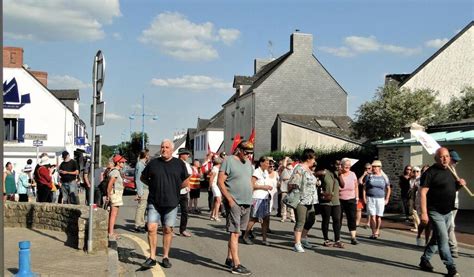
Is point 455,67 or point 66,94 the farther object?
point 66,94

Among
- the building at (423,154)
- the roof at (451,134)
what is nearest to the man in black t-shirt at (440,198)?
the roof at (451,134)

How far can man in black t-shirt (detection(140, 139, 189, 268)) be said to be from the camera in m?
7.91

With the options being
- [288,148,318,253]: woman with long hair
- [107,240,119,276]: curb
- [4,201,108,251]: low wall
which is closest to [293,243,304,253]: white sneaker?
[288,148,318,253]: woman with long hair

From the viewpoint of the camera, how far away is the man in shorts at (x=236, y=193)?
774 cm

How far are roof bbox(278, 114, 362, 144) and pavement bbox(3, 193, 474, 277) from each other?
26.9 meters

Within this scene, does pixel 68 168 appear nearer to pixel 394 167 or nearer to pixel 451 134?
pixel 394 167

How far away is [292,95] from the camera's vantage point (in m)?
44.4

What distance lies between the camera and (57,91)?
5300 cm

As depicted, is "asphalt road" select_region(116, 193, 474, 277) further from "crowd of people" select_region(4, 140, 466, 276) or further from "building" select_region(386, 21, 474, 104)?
"building" select_region(386, 21, 474, 104)

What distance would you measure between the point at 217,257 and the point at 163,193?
6.33 feet

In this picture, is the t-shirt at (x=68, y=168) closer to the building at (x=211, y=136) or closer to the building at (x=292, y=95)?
the building at (x=292, y=95)

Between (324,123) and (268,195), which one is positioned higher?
(324,123)

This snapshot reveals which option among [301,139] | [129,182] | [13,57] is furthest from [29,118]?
[301,139]

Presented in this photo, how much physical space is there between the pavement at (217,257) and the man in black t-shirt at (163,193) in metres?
0.51
